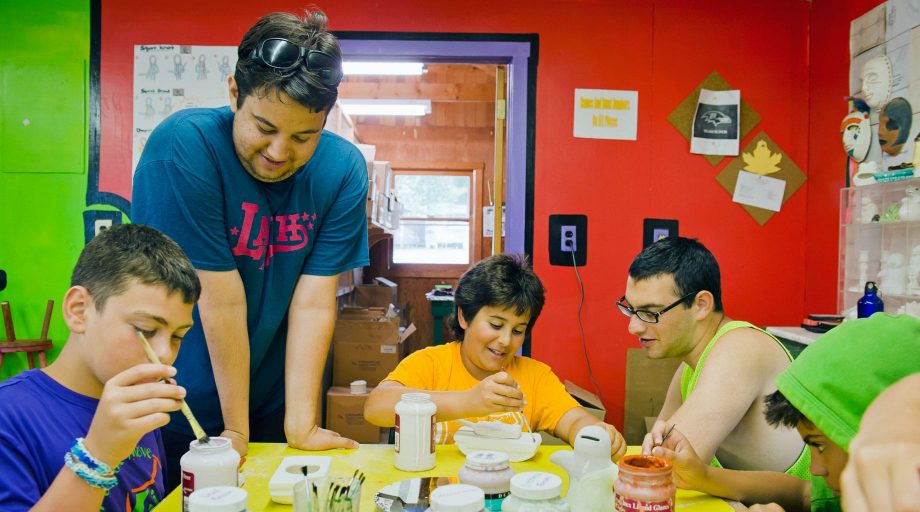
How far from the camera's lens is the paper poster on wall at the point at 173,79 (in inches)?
127

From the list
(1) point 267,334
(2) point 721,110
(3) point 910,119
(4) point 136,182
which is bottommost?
(1) point 267,334

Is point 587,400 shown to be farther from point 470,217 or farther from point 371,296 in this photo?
point 470,217

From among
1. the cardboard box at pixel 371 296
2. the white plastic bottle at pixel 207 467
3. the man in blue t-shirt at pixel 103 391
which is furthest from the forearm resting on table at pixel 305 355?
the cardboard box at pixel 371 296

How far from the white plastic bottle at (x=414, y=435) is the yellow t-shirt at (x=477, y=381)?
0.41 metres

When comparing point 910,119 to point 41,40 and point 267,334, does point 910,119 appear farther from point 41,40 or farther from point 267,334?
point 41,40

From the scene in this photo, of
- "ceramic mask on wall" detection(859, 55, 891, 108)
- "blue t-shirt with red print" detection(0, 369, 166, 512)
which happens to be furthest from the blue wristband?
"ceramic mask on wall" detection(859, 55, 891, 108)

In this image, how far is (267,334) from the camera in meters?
1.63

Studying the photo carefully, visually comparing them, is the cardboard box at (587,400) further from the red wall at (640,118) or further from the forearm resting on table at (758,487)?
the forearm resting on table at (758,487)

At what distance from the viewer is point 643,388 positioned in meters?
3.28

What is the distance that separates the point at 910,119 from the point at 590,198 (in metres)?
1.41

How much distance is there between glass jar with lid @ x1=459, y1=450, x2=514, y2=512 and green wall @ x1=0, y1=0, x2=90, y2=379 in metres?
3.02

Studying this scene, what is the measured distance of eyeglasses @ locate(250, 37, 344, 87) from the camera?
1.32 metres

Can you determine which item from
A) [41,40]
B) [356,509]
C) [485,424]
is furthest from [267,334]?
[41,40]

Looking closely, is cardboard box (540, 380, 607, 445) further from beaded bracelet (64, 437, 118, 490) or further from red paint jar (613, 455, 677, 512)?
beaded bracelet (64, 437, 118, 490)
